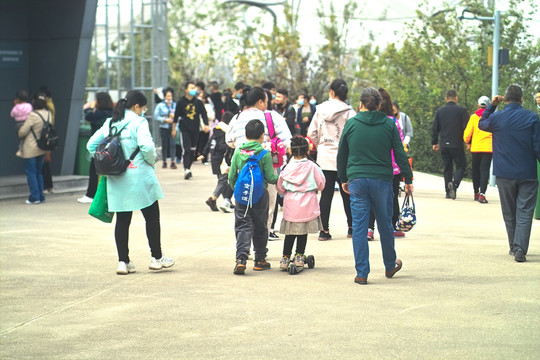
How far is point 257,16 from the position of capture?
45.1 metres

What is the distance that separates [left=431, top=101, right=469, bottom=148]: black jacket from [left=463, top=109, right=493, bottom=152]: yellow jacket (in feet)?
1.81

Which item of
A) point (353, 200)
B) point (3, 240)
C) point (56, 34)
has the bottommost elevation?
point (3, 240)

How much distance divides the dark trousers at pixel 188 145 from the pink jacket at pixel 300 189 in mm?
10703

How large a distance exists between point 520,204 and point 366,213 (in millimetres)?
2125

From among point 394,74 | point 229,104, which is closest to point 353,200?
point 229,104

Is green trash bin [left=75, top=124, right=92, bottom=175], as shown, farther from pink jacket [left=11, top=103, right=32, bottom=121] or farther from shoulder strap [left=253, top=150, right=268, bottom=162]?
shoulder strap [left=253, top=150, right=268, bottom=162]

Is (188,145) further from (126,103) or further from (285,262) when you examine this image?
(285,262)

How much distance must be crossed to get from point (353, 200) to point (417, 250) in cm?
212

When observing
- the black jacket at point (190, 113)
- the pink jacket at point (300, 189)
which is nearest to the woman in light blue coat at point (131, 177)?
the pink jacket at point (300, 189)

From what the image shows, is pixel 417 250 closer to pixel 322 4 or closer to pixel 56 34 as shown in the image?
pixel 56 34

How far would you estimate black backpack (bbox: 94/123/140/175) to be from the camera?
9.09m

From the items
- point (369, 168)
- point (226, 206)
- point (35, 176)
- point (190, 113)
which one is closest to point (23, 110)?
point (35, 176)

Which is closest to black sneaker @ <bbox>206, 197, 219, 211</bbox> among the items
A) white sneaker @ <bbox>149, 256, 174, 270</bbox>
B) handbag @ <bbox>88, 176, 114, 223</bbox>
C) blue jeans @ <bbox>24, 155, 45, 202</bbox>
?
blue jeans @ <bbox>24, 155, 45, 202</bbox>

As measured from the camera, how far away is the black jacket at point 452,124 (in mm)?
17047
